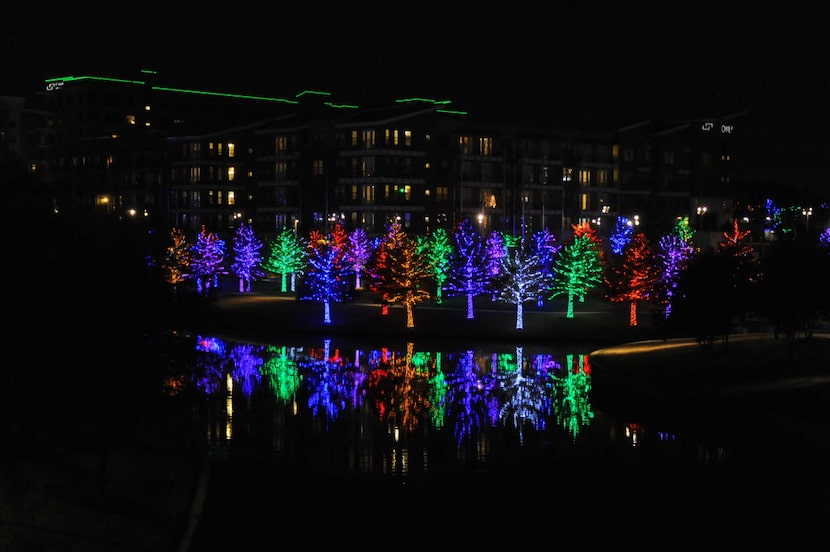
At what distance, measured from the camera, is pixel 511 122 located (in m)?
112

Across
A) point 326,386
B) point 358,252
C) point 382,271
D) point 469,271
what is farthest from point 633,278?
point 326,386

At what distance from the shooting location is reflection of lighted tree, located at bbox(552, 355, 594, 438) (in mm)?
32844

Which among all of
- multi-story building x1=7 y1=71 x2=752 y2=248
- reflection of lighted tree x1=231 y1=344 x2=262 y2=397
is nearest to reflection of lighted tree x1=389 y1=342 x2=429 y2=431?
reflection of lighted tree x1=231 y1=344 x2=262 y2=397

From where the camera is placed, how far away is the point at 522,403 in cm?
3631

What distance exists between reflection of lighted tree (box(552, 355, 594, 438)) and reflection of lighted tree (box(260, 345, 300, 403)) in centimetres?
924

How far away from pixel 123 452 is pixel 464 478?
7.74 m

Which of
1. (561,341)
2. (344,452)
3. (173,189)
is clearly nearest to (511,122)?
(173,189)

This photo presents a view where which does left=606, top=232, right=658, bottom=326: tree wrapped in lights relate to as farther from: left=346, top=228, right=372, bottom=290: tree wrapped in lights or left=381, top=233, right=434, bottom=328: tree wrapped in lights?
left=346, top=228, right=372, bottom=290: tree wrapped in lights

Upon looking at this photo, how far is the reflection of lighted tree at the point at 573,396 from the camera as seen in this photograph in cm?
3284

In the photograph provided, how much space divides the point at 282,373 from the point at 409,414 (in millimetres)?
11137

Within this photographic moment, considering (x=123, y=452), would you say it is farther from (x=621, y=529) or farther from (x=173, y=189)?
(x=173, y=189)

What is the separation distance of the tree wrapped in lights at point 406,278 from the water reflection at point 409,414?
41.3ft

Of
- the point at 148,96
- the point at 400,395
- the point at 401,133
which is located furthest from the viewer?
the point at 148,96

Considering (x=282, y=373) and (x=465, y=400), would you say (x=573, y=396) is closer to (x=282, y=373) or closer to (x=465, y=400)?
(x=465, y=400)
